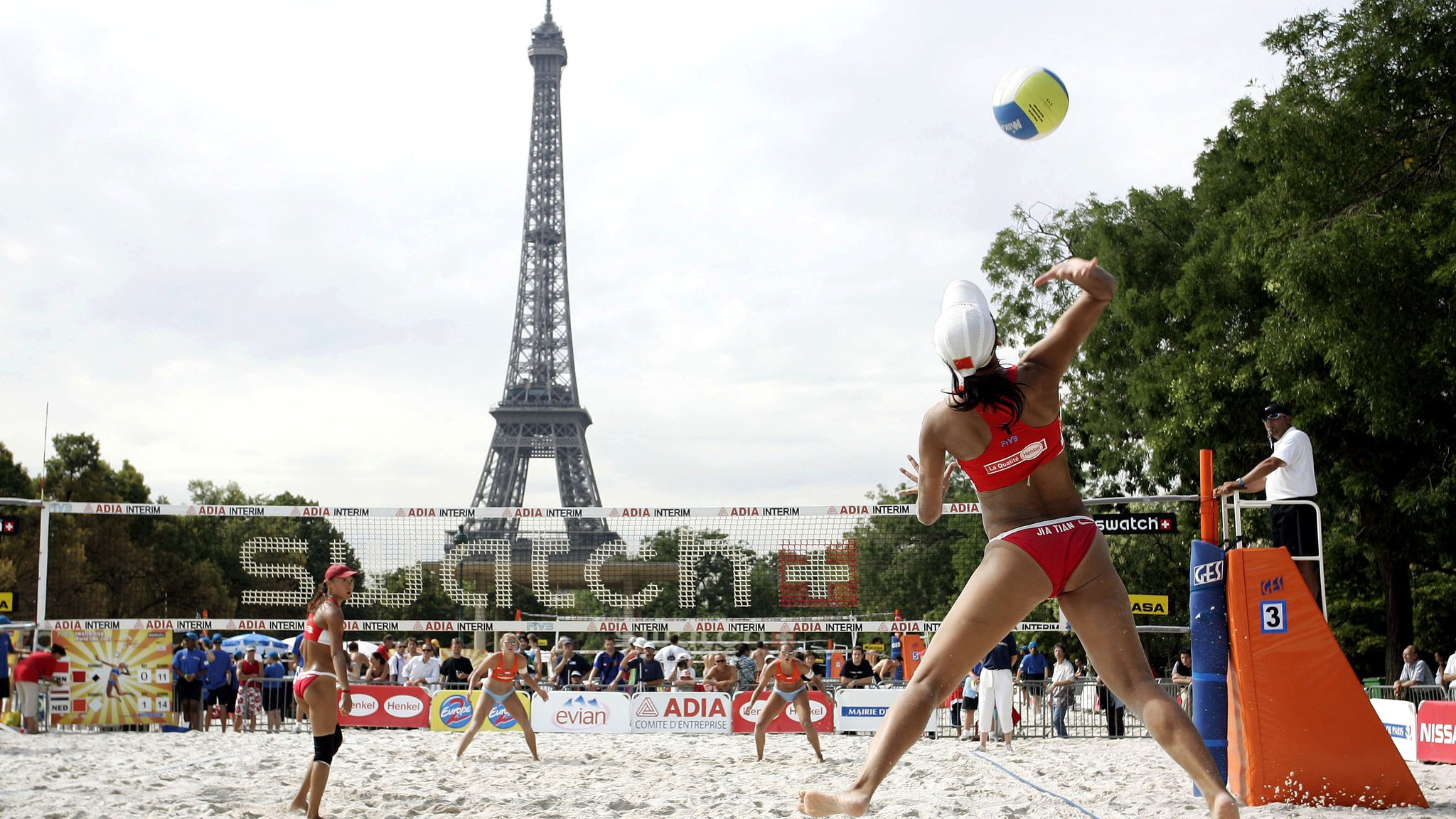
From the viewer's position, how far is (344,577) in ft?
27.0

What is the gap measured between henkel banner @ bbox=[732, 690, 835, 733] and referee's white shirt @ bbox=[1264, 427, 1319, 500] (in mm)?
9193

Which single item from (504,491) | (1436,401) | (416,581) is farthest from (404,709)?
→ (504,491)

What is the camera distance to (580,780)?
10.5 meters

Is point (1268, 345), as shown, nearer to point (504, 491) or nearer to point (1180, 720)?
point (1180, 720)

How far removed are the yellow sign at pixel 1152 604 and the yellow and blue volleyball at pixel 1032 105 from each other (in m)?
11.8

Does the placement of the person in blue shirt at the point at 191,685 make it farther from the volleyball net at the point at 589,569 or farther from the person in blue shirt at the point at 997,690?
the person in blue shirt at the point at 997,690

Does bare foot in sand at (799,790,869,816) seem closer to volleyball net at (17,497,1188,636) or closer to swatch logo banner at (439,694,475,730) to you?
volleyball net at (17,497,1188,636)

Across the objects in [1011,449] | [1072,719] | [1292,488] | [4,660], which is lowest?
[1072,719]

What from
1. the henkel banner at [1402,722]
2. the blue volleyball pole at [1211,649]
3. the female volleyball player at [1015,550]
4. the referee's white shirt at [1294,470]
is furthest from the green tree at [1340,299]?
the female volleyball player at [1015,550]

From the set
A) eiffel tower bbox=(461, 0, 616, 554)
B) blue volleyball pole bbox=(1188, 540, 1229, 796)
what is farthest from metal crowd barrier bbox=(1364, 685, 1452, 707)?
eiffel tower bbox=(461, 0, 616, 554)

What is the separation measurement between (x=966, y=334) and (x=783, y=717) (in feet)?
44.5

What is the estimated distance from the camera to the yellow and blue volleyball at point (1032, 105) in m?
6.50

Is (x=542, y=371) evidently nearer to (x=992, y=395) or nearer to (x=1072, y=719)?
(x=1072, y=719)

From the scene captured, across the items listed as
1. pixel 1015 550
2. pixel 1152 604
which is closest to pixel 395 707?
pixel 1152 604
